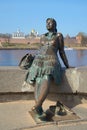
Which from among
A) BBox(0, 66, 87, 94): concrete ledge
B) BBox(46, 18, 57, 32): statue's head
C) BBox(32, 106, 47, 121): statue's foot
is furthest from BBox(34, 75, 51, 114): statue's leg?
BBox(46, 18, 57, 32): statue's head

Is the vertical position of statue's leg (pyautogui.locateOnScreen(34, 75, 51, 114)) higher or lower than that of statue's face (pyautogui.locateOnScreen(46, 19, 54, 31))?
lower

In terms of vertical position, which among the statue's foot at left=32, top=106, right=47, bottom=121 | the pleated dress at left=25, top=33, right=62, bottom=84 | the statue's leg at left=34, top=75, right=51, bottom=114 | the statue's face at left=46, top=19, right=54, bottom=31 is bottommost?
the statue's foot at left=32, top=106, right=47, bottom=121

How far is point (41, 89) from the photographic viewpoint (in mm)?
5328

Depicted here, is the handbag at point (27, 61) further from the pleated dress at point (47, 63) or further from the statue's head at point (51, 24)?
the statue's head at point (51, 24)

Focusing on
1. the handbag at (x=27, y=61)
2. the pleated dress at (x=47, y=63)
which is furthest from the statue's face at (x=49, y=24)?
the handbag at (x=27, y=61)

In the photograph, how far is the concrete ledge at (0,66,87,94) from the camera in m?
5.75

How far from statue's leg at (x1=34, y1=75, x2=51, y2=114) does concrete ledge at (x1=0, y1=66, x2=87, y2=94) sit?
35cm

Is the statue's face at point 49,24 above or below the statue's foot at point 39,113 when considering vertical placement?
above

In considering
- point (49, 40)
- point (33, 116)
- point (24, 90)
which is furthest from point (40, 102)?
point (49, 40)

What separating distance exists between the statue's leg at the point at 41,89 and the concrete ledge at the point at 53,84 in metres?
0.35

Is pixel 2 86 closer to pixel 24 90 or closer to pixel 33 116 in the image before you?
pixel 24 90

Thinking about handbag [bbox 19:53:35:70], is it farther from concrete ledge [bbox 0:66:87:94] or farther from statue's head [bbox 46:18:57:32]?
statue's head [bbox 46:18:57:32]

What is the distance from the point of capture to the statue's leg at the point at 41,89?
524cm

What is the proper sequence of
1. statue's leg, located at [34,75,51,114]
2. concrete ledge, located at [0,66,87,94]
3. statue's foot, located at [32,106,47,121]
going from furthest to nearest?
concrete ledge, located at [0,66,87,94]
statue's leg, located at [34,75,51,114]
statue's foot, located at [32,106,47,121]
